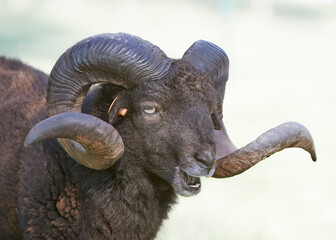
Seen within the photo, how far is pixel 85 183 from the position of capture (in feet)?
23.1

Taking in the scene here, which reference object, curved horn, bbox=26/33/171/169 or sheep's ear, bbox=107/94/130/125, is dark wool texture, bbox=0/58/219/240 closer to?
sheep's ear, bbox=107/94/130/125

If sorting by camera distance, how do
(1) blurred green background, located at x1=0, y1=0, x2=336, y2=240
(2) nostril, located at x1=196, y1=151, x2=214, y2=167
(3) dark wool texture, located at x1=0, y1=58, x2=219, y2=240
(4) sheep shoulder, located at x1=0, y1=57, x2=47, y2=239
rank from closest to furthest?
(2) nostril, located at x1=196, y1=151, x2=214, y2=167, (3) dark wool texture, located at x1=0, y1=58, x2=219, y2=240, (4) sheep shoulder, located at x1=0, y1=57, x2=47, y2=239, (1) blurred green background, located at x1=0, y1=0, x2=336, y2=240

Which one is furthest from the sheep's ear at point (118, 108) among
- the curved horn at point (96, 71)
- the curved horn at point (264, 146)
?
the curved horn at point (264, 146)

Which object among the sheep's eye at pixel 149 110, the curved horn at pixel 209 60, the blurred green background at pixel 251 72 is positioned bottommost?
the blurred green background at pixel 251 72

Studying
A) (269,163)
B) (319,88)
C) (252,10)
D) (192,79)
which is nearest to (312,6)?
(252,10)

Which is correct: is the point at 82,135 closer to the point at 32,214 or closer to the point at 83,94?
the point at 83,94

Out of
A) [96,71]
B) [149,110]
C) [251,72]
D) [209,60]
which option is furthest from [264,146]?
[251,72]

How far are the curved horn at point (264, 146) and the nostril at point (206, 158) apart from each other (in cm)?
91

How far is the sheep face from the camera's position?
21.7 feet

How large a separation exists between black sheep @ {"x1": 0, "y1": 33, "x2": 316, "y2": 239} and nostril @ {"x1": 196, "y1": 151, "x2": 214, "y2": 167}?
11mm

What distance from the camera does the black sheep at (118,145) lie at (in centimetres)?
666

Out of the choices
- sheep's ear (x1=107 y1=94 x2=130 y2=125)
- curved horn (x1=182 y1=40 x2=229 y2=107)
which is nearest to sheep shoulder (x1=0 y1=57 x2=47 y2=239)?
sheep's ear (x1=107 y1=94 x2=130 y2=125)

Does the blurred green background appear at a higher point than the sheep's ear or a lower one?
lower

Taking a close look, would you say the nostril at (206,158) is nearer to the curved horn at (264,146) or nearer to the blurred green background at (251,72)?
the curved horn at (264,146)
